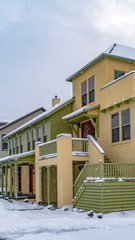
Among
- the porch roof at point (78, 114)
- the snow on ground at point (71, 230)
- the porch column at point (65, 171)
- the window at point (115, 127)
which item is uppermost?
the porch roof at point (78, 114)

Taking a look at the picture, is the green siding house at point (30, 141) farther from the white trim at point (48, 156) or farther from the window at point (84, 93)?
the white trim at point (48, 156)

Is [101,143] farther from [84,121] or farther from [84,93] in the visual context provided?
[84,93]

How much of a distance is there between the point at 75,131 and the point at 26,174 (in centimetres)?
997

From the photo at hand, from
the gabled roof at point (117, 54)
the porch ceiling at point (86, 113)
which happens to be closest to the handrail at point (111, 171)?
the porch ceiling at point (86, 113)

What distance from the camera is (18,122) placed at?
147ft

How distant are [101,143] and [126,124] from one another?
107 inches

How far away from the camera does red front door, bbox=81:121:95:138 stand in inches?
871

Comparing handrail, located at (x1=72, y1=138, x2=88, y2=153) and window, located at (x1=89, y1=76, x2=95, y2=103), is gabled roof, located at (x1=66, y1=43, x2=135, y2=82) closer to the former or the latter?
window, located at (x1=89, y1=76, x2=95, y2=103)

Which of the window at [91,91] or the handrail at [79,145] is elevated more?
the window at [91,91]

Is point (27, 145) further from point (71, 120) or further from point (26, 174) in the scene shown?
point (71, 120)

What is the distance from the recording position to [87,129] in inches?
891

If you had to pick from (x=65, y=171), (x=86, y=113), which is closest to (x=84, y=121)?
(x=86, y=113)

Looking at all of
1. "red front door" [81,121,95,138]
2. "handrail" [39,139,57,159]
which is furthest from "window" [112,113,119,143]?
"handrail" [39,139,57,159]

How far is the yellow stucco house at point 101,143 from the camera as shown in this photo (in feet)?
51.8
